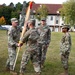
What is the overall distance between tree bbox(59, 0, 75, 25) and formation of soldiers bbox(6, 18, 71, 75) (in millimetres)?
72837

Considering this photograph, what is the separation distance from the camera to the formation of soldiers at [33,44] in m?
11.0

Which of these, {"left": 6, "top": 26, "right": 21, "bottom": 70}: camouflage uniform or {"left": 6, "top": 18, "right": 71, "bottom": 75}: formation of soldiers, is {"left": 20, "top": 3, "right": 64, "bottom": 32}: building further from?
{"left": 6, "top": 26, "right": 21, "bottom": 70}: camouflage uniform

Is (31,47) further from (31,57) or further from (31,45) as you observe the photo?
(31,57)

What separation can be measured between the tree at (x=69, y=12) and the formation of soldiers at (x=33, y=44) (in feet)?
239

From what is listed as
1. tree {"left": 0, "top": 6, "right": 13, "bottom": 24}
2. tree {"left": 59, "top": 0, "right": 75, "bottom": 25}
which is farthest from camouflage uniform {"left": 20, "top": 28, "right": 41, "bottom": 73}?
tree {"left": 0, "top": 6, "right": 13, "bottom": 24}

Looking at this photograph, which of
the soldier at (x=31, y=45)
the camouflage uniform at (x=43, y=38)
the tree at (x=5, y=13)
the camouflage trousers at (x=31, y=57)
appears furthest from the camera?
the tree at (x=5, y=13)

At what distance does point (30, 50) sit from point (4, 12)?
332 ft

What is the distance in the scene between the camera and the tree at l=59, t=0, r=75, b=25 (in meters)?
86.1

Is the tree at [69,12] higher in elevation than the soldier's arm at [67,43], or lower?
lower

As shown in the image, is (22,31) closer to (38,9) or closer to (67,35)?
(67,35)

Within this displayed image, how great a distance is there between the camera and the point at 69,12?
8700cm

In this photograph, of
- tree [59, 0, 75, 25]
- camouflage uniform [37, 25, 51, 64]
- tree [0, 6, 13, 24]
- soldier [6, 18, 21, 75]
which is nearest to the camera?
soldier [6, 18, 21, 75]

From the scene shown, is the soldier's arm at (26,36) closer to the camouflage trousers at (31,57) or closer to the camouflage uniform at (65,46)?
the camouflage trousers at (31,57)

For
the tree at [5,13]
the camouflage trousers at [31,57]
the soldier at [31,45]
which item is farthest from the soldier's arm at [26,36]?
the tree at [5,13]
